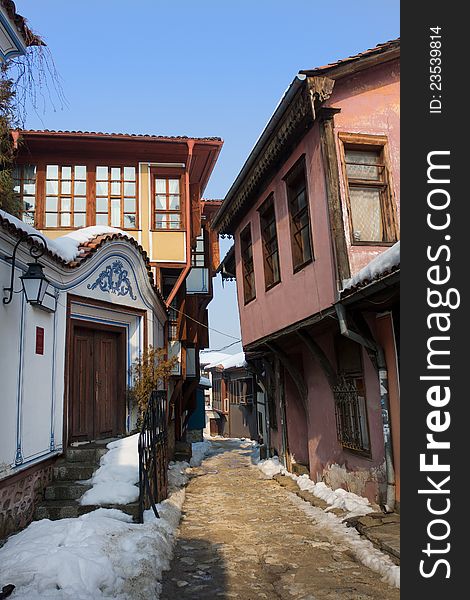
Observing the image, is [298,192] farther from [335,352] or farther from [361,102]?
[335,352]

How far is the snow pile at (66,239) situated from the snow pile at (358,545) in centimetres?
501

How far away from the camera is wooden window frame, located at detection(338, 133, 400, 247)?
23.9ft

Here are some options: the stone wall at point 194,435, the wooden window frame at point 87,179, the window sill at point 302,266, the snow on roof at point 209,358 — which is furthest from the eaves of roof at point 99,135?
the snow on roof at point 209,358

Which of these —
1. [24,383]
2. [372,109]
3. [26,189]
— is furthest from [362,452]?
[26,189]

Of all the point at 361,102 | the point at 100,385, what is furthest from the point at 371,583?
the point at 361,102

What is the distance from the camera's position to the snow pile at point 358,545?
468 cm

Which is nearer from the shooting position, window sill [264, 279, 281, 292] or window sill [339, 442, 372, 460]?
window sill [339, 442, 372, 460]

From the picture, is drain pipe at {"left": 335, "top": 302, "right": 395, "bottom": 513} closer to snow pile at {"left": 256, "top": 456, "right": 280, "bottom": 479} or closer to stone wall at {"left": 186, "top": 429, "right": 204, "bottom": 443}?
snow pile at {"left": 256, "top": 456, "right": 280, "bottom": 479}

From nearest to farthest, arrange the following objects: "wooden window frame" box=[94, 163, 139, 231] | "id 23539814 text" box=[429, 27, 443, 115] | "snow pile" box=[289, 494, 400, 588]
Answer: "id 23539814 text" box=[429, 27, 443, 115] → "snow pile" box=[289, 494, 400, 588] → "wooden window frame" box=[94, 163, 139, 231]

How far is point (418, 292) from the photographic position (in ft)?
9.89

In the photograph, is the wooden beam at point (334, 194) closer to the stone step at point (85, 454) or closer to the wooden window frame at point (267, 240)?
the wooden window frame at point (267, 240)

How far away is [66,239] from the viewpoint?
782 centimetres

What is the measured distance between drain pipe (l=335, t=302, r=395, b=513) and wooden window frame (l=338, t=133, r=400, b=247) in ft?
4.16

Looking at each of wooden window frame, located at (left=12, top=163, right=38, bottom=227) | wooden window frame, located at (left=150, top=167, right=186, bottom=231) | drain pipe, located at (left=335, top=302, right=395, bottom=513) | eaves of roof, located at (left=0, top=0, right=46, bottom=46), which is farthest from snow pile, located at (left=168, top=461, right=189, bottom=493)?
eaves of roof, located at (left=0, top=0, right=46, bottom=46)
